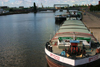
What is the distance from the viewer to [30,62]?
18172 mm

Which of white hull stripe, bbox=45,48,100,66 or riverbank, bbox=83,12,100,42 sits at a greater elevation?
white hull stripe, bbox=45,48,100,66

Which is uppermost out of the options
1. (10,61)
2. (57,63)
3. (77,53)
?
(77,53)

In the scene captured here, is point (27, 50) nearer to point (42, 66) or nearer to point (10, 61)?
point (10, 61)

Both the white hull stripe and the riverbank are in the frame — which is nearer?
the white hull stripe

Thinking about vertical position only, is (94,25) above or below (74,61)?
below

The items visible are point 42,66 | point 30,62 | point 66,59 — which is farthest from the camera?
point 30,62

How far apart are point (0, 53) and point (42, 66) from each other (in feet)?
28.9

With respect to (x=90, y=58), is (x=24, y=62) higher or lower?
lower

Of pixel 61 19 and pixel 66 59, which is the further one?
pixel 61 19

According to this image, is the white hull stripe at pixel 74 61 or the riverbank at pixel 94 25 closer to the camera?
the white hull stripe at pixel 74 61

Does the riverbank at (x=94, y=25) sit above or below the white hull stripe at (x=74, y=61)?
below

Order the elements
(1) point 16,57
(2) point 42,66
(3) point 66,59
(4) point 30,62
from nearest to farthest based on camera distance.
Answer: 1. (3) point 66,59
2. (2) point 42,66
3. (4) point 30,62
4. (1) point 16,57

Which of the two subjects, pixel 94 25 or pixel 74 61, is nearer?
pixel 74 61

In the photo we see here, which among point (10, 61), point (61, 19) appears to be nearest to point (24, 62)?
point (10, 61)
